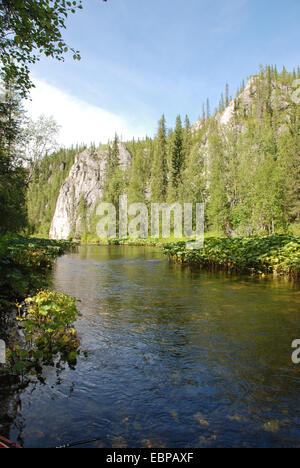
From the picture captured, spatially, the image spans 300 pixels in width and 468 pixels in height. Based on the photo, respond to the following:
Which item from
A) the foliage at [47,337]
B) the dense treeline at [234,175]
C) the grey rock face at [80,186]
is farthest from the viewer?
the grey rock face at [80,186]

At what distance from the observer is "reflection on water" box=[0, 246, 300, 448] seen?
3412mm

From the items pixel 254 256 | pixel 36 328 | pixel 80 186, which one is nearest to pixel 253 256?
pixel 254 256

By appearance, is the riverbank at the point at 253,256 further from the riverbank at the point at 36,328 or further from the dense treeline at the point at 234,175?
the dense treeline at the point at 234,175

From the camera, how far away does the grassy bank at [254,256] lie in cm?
1401

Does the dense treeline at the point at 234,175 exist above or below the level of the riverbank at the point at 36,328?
above

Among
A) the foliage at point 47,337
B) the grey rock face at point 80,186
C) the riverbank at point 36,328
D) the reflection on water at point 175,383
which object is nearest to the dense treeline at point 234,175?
the reflection on water at point 175,383

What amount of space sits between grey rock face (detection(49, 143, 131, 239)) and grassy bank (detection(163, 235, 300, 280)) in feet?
411

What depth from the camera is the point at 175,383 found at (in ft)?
14.9

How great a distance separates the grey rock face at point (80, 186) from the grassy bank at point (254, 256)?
125m

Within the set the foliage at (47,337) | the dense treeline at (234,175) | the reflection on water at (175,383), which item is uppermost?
the dense treeline at (234,175)

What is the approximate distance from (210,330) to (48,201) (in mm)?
178850

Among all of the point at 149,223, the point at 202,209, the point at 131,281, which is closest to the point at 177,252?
the point at 131,281

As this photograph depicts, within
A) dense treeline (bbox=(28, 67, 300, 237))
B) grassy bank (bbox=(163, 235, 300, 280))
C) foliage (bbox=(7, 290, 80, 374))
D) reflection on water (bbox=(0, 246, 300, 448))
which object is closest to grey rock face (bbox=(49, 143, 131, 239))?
dense treeline (bbox=(28, 67, 300, 237))

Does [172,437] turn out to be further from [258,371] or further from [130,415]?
[258,371]
